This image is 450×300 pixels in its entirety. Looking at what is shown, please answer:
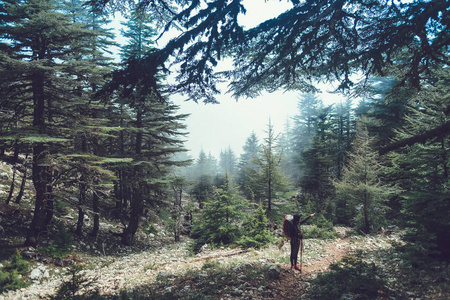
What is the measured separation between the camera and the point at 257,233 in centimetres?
1173

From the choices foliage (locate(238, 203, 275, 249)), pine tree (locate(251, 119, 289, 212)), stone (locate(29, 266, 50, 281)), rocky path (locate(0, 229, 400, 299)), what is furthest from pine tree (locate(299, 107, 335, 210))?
stone (locate(29, 266, 50, 281))


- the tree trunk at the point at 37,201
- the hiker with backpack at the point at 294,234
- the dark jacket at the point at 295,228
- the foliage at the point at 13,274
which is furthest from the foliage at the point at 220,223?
the tree trunk at the point at 37,201

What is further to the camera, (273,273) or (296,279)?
(296,279)

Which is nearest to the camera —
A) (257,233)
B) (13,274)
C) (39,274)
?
(13,274)

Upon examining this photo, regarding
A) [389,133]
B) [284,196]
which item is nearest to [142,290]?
[284,196]

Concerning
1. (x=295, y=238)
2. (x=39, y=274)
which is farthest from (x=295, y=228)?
(x=39, y=274)

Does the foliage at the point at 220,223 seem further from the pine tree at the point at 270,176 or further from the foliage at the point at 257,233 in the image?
the pine tree at the point at 270,176

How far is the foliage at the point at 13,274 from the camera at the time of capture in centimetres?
722

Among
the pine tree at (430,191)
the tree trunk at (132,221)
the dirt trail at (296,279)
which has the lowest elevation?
the tree trunk at (132,221)

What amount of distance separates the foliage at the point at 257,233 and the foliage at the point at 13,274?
9621mm

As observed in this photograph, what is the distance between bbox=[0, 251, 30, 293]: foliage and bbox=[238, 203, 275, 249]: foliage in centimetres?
962

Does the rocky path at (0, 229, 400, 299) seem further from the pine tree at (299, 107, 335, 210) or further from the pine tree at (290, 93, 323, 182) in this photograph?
the pine tree at (290, 93, 323, 182)

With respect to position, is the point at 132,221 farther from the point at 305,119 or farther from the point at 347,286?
the point at 305,119

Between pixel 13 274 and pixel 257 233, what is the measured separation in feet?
36.3
